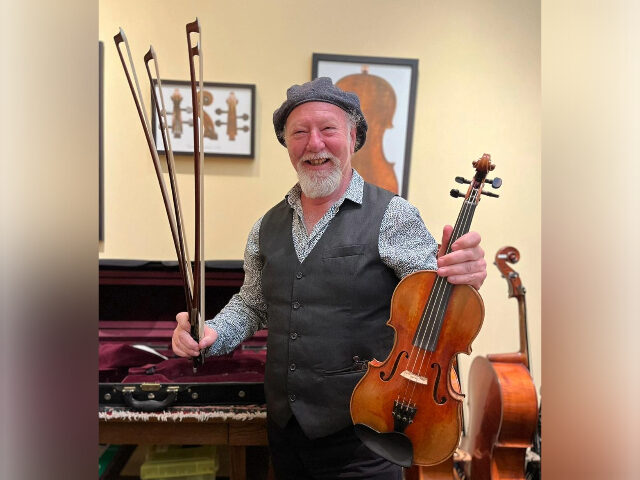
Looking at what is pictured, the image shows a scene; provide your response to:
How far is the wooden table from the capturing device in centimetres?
132

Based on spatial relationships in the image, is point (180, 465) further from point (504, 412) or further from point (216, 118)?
point (216, 118)

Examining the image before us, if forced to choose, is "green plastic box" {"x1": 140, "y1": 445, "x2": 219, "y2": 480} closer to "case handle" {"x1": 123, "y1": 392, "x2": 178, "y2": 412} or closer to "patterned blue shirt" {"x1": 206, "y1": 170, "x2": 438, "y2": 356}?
"case handle" {"x1": 123, "y1": 392, "x2": 178, "y2": 412}

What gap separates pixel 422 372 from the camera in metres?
0.91

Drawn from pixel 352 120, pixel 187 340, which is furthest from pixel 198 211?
pixel 352 120

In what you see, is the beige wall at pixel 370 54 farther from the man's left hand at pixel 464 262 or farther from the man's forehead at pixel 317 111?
the man's left hand at pixel 464 262

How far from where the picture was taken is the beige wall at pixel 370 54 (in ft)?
5.86

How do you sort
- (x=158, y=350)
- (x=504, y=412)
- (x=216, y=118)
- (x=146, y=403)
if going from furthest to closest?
(x=216, y=118), (x=158, y=350), (x=504, y=412), (x=146, y=403)

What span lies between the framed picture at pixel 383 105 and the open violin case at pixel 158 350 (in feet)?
2.19

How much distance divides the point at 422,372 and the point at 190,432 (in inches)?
29.9
